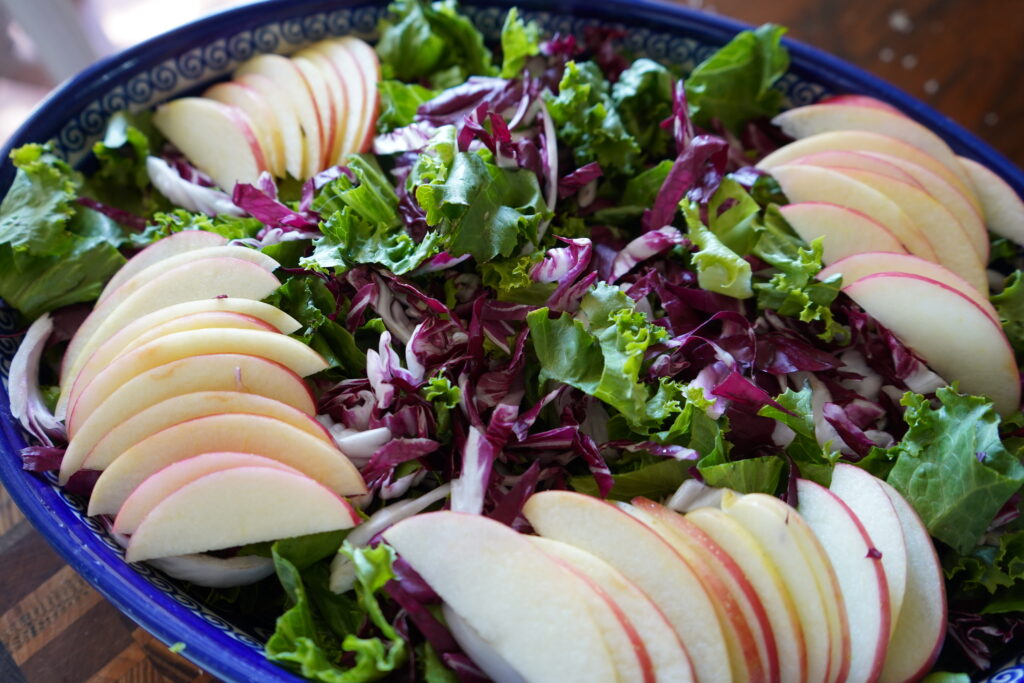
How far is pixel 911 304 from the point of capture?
1.47 metres

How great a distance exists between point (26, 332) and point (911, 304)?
1669 mm

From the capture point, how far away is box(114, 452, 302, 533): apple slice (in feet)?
3.85

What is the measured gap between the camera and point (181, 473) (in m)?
1.18

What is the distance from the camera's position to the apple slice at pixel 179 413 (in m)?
1.24

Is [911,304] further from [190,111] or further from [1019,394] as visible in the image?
[190,111]

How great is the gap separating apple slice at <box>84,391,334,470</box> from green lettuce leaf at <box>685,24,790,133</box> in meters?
1.18

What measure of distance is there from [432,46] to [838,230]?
40.2 inches

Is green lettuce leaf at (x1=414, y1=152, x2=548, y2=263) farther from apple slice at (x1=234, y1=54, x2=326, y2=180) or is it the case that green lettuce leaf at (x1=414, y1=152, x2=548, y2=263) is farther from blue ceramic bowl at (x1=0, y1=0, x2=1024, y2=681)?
blue ceramic bowl at (x1=0, y1=0, x2=1024, y2=681)

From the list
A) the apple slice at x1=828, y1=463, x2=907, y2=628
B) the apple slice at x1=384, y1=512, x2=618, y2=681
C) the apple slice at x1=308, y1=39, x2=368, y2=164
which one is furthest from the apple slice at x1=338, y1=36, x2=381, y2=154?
the apple slice at x1=828, y1=463, x2=907, y2=628

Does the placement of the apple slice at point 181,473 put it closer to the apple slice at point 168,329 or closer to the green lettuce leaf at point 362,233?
the apple slice at point 168,329

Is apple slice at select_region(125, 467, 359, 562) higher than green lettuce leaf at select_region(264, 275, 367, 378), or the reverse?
green lettuce leaf at select_region(264, 275, 367, 378)

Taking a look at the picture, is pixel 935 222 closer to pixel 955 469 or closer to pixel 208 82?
pixel 955 469

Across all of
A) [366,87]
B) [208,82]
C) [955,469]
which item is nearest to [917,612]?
[955,469]

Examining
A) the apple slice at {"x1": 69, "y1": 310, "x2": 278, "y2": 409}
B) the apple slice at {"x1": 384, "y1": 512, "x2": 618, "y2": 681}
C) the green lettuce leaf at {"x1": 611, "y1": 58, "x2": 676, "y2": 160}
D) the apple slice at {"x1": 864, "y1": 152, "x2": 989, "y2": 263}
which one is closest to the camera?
the apple slice at {"x1": 384, "y1": 512, "x2": 618, "y2": 681}
